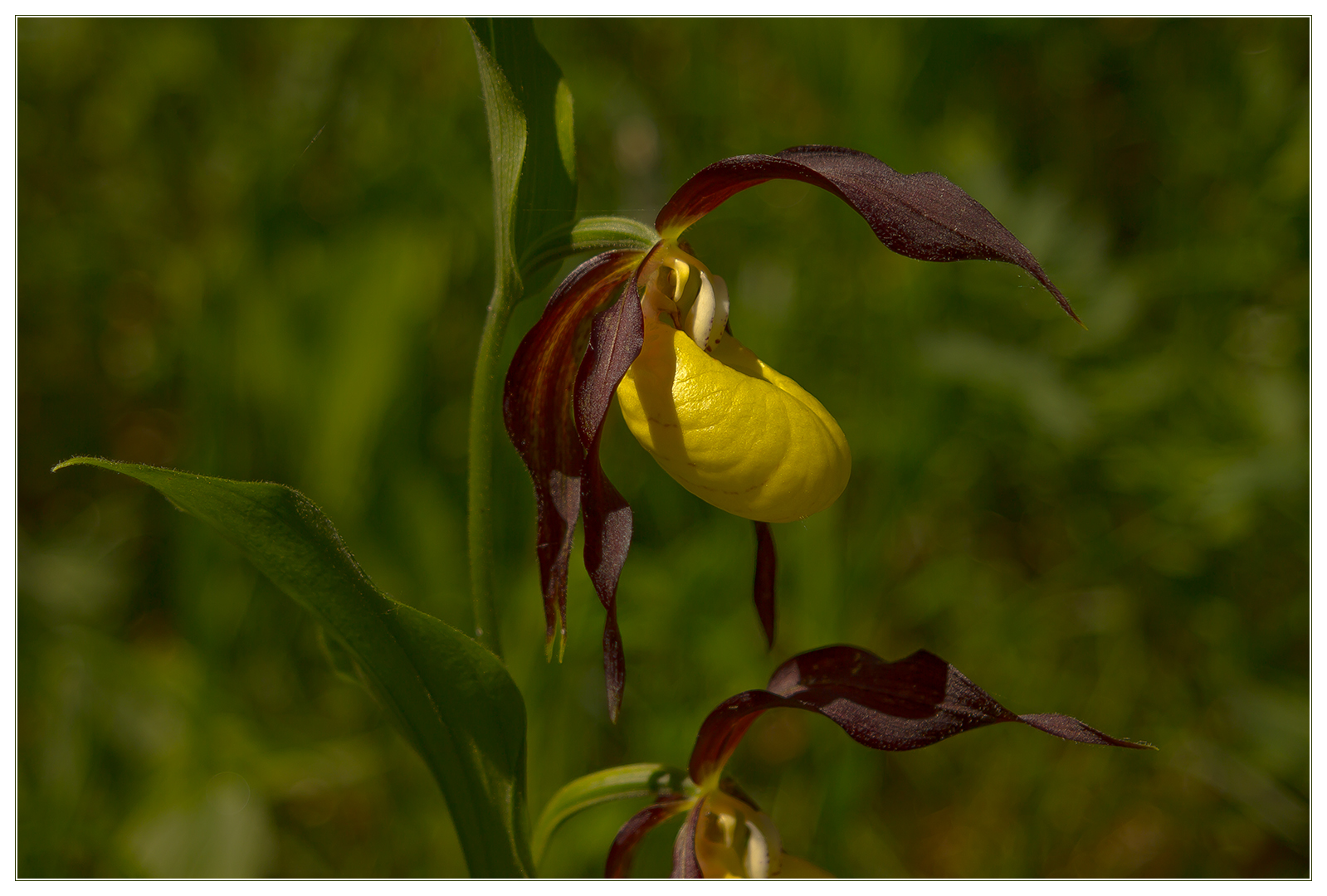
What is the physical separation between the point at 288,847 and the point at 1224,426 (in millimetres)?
2088

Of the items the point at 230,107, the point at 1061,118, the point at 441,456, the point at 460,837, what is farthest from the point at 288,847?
the point at 1061,118

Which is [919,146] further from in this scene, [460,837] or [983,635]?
[460,837]

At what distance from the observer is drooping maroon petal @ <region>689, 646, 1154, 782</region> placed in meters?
0.84

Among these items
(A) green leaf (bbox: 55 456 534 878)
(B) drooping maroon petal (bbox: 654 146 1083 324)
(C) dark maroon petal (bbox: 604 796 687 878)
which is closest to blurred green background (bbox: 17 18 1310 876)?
(C) dark maroon petal (bbox: 604 796 687 878)

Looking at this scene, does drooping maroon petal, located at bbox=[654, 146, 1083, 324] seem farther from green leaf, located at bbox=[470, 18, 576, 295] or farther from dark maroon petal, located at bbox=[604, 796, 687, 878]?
dark maroon petal, located at bbox=[604, 796, 687, 878]

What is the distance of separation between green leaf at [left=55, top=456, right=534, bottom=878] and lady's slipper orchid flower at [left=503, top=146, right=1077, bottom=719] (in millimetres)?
93

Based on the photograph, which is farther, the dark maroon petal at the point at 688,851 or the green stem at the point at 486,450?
the dark maroon petal at the point at 688,851

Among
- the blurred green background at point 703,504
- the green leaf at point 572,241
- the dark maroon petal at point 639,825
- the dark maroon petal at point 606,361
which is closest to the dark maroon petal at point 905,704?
the dark maroon petal at point 639,825

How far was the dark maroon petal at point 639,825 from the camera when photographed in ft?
3.41

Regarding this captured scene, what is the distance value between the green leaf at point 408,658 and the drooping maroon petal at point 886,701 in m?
0.24

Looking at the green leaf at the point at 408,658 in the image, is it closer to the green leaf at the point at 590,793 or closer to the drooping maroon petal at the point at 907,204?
the green leaf at the point at 590,793

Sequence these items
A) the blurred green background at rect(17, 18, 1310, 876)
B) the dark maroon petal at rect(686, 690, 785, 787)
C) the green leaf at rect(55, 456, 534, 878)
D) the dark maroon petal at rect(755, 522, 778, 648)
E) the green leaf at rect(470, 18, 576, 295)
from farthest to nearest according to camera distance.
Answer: the blurred green background at rect(17, 18, 1310, 876) < the dark maroon petal at rect(755, 522, 778, 648) < the dark maroon petal at rect(686, 690, 785, 787) < the green leaf at rect(470, 18, 576, 295) < the green leaf at rect(55, 456, 534, 878)

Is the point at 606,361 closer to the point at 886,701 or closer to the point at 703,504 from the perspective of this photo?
the point at 886,701

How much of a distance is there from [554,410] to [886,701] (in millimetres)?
447
